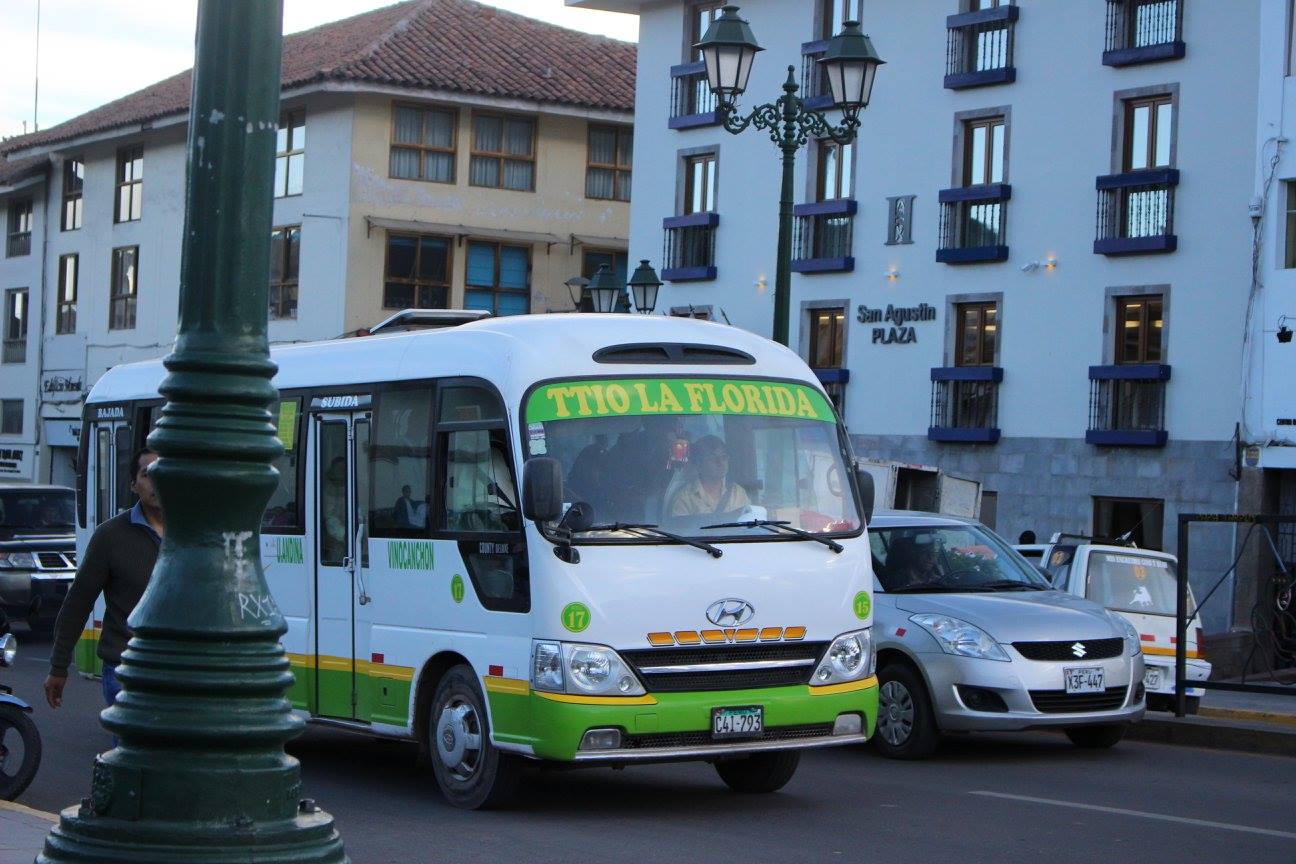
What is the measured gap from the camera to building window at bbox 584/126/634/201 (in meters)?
48.5

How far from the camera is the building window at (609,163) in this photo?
159 feet

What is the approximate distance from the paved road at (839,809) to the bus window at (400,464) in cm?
158

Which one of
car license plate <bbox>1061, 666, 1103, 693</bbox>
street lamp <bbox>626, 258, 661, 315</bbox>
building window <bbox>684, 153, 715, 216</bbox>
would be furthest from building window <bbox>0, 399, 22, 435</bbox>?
car license plate <bbox>1061, 666, 1103, 693</bbox>

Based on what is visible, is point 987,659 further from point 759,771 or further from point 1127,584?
point 1127,584

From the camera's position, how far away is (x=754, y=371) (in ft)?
38.1

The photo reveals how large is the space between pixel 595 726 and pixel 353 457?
3078 mm

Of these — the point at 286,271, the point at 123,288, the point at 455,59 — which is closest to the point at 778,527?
the point at 286,271

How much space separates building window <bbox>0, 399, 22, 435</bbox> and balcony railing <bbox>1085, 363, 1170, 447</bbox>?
36779mm

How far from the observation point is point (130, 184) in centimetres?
5362

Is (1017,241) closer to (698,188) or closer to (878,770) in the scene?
(698,188)

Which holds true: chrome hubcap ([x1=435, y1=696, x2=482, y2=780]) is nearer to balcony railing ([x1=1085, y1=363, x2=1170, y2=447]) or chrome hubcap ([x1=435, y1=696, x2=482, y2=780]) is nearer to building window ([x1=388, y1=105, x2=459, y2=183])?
balcony railing ([x1=1085, y1=363, x2=1170, y2=447])

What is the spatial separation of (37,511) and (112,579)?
55.8 ft

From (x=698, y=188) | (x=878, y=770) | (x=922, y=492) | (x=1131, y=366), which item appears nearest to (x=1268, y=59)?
(x=1131, y=366)

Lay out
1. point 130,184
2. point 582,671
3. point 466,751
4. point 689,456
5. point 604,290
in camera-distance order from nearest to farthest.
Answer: point 582,671 < point 689,456 < point 466,751 < point 604,290 < point 130,184
